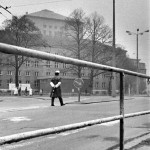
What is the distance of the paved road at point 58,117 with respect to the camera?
8.52 feet

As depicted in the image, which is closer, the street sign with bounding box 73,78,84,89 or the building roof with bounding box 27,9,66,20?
the street sign with bounding box 73,78,84,89

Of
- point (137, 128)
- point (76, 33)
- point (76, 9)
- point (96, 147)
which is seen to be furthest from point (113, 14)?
point (96, 147)

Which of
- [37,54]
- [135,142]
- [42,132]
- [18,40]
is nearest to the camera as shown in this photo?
[37,54]

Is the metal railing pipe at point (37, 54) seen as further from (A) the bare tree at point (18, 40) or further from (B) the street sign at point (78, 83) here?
(B) the street sign at point (78, 83)

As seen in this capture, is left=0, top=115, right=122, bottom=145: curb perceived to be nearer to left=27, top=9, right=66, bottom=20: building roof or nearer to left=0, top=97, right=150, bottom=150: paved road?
left=0, top=97, right=150, bottom=150: paved road

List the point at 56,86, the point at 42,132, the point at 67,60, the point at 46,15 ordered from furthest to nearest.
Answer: the point at 46,15
the point at 56,86
the point at 67,60
the point at 42,132

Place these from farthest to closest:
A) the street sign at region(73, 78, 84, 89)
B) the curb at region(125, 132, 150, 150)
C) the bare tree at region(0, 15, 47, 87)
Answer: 1. the curb at region(125, 132, 150, 150)
2. the street sign at region(73, 78, 84, 89)
3. the bare tree at region(0, 15, 47, 87)

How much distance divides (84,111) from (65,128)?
4.72ft

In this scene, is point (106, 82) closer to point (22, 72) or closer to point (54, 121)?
point (54, 121)

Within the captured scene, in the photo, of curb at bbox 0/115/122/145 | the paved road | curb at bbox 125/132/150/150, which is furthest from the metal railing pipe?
curb at bbox 125/132/150/150

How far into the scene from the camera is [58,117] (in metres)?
3.55

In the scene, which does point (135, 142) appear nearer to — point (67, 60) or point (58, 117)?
point (58, 117)

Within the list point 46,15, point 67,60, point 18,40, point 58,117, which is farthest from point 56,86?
point 46,15

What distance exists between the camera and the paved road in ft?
8.52
